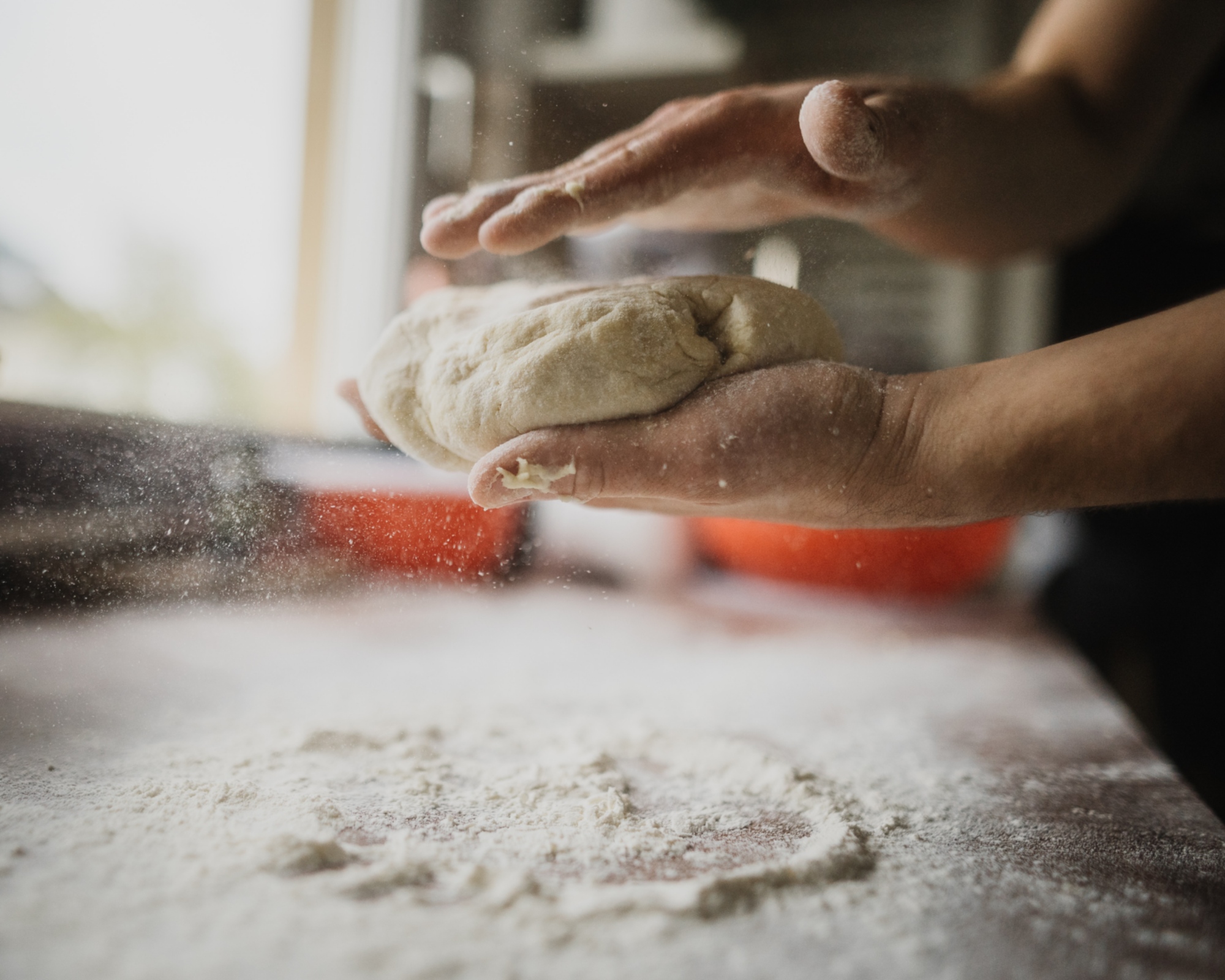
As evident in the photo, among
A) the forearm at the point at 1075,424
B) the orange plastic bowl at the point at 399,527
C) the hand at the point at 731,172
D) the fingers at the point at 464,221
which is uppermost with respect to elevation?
the hand at the point at 731,172

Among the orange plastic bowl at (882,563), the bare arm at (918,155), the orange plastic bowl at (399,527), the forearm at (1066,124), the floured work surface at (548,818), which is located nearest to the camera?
the floured work surface at (548,818)

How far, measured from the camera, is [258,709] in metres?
0.93

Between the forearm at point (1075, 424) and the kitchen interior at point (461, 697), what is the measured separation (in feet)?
0.35

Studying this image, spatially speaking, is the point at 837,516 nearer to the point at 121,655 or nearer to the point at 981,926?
the point at 981,926

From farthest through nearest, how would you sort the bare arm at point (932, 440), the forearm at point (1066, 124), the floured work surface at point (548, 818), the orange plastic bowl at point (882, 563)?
the orange plastic bowl at point (882, 563) < the forearm at point (1066, 124) < the bare arm at point (932, 440) < the floured work surface at point (548, 818)

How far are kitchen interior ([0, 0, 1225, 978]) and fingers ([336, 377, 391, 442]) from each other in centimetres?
2

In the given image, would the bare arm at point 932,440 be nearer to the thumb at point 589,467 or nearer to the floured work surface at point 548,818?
the thumb at point 589,467

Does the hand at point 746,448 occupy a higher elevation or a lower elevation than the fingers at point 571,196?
lower

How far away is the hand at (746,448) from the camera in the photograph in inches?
26.9

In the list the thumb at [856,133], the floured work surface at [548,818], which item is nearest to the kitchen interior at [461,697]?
the floured work surface at [548,818]

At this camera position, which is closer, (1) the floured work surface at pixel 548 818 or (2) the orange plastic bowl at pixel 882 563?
(1) the floured work surface at pixel 548 818

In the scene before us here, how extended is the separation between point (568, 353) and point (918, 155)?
16.7 inches

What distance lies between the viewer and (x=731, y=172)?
2.53 feet

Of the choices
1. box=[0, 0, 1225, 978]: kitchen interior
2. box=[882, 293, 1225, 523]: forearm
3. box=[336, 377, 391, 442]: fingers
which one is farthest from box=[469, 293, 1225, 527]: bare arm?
box=[336, 377, 391, 442]: fingers
